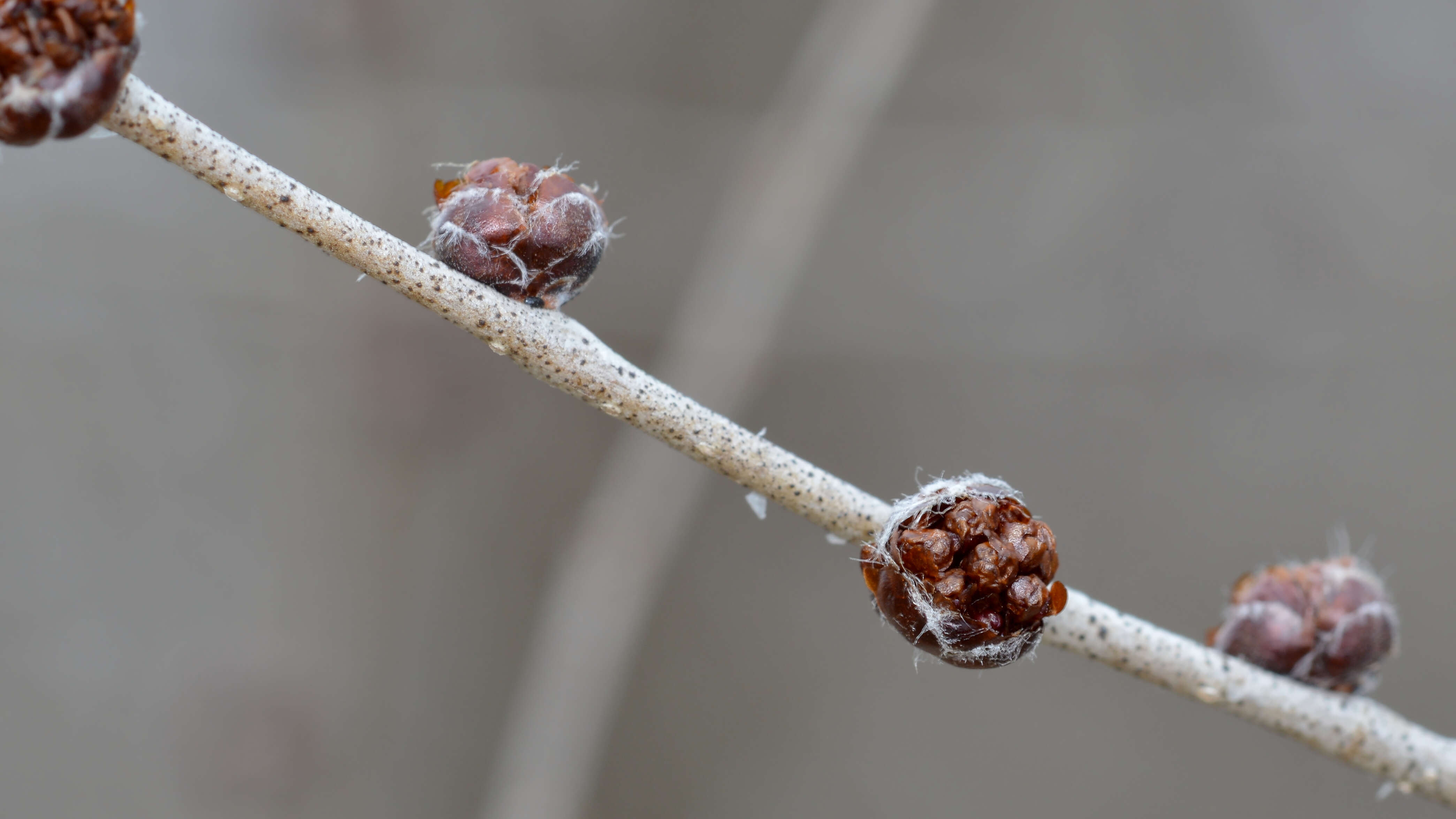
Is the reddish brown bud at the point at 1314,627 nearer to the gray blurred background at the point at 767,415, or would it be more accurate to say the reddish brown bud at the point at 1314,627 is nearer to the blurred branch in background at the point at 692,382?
the blurred branch in background at the point at 692,382

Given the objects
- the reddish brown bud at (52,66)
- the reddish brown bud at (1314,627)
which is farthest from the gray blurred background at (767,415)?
the reddish brown bud at (52,66)

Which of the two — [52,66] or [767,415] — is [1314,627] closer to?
[52,66]

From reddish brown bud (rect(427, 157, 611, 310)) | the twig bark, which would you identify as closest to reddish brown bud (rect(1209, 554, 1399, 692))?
the twig bark

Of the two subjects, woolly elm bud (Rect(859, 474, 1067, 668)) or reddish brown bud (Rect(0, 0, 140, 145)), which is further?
woolly elm bud (Rect(859, 474, 1067, 668))

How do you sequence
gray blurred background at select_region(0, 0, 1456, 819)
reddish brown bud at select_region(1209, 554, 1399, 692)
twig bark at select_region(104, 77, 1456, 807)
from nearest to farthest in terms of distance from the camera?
twig bark at select_region(104, 77, 1456, 807), reddish brown bud at select_region(1209, 554, 1399, 692), gray blurred background at select_region(0, 0, 1456, 819)

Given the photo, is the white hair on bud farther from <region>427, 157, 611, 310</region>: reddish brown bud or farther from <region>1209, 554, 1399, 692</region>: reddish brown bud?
<region>1209, 554, 1399, 692</region>: reddish brown bud

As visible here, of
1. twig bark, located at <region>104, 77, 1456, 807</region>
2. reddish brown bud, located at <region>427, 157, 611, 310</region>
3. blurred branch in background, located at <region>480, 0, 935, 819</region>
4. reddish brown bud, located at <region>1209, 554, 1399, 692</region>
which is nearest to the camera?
twig bark, located at <region>104, 77, 1456, 807</region>
